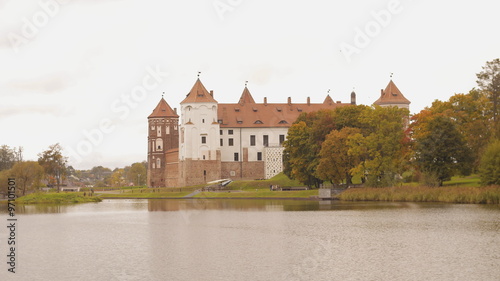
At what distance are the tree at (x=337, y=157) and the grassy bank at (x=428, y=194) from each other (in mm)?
2047

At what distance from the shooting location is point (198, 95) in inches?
3433

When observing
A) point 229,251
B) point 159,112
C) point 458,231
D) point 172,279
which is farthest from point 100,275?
point 159,112

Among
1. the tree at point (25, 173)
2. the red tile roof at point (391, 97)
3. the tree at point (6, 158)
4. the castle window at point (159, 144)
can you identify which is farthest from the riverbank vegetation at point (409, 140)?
the tree at point (6, 158)

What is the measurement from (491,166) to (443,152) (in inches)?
226

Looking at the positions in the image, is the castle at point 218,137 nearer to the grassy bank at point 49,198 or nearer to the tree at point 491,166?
the grassy bank at point 49,198

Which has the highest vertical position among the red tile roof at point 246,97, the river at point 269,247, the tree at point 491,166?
the red tile roof at point 246,97

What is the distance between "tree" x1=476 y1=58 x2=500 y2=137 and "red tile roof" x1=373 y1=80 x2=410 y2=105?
3521 cm

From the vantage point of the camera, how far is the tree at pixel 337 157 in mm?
54156

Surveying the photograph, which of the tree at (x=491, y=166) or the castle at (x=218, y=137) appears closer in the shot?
the tree at (x=491, y=166)

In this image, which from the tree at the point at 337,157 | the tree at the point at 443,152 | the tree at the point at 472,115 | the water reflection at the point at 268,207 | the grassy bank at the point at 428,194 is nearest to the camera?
the grassy bank at the point at 428,194

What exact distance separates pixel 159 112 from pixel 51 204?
125 feet

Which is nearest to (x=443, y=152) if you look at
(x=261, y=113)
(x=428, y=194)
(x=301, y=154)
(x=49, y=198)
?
(x=428, y=194)

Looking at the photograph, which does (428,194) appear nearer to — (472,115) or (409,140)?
(409,140)

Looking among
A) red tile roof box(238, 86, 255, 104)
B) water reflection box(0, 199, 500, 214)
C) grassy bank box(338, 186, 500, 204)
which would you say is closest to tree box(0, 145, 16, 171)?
red tile roof box(238, 86, 255, 104)
